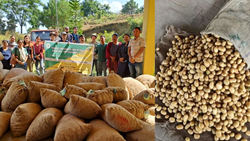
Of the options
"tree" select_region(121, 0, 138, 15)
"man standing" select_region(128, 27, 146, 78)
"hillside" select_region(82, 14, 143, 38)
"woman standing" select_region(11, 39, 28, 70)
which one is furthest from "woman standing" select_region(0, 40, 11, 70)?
"tree" select_region(121, 0, 138, 15)

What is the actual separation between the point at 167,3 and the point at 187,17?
0.40ft

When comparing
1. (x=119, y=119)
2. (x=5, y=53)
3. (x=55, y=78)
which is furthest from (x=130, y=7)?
(x=119, y=119)

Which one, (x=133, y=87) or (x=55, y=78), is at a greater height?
(x=55, y=78)

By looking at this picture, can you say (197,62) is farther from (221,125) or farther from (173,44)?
(221,125)

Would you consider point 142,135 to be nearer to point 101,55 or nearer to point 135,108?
point 135,108

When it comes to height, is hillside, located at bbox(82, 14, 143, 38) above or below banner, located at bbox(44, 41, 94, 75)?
above

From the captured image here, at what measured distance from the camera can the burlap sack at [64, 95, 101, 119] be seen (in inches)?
56.7

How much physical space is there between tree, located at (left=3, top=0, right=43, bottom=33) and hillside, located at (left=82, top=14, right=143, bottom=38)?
207 centimetres

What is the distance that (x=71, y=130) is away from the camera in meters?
1.29

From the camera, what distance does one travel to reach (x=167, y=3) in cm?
107

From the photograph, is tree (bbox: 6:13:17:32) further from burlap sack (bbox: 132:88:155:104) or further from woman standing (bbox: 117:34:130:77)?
burlap sack (bbox: 132:88:155:104)

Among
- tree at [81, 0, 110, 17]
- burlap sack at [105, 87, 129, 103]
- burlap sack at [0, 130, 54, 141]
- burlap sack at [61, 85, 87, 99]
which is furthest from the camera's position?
tree at [81, 0, 110, 17]

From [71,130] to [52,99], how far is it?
0.46 meters

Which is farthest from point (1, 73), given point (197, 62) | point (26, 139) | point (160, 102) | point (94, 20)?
point (94, 20)
